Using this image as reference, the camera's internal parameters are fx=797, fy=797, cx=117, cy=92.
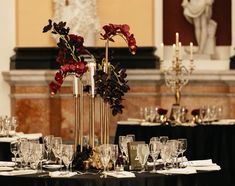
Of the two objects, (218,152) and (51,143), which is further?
(218,152)

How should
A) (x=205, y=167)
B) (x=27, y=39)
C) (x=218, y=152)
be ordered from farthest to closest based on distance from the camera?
1. (x=27, y=39)
2. (x=218, y=152)
3. (x=205, y=167)

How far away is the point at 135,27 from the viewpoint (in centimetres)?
997

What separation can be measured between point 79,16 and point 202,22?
5.30 feet

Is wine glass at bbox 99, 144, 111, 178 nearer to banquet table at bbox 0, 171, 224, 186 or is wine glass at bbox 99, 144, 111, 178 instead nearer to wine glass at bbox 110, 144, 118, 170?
wine glass at bbox 110, 144, 118, 170

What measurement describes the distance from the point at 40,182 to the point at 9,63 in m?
5.31

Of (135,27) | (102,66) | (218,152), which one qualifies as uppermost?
(135,27)

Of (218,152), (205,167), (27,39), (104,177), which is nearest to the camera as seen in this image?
(104,177)

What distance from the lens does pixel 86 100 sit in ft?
32.2

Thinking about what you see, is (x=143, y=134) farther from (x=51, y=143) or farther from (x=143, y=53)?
(x=51, y=143)

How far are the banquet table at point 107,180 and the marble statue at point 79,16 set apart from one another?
504 centimetres

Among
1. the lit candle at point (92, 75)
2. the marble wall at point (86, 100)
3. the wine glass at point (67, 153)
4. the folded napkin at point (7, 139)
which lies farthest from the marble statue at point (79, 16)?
the wine glass at point (67, 153)

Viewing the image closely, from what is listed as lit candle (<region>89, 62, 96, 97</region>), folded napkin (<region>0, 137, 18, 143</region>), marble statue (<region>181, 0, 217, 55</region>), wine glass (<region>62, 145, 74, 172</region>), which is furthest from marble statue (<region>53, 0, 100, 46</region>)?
wine glass (<region>62, 145, 74, 172</region>)

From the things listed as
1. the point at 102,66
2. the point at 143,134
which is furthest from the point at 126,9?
the point at 102,66

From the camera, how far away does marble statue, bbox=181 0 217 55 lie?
10.1 m
